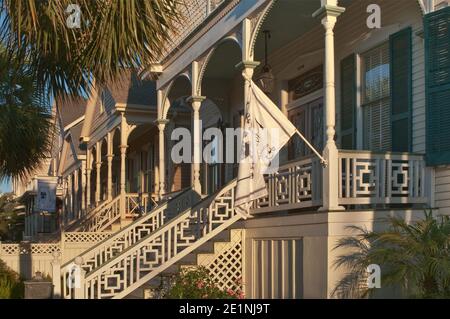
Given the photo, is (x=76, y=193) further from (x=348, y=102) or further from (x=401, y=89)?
(x=401, y=89)

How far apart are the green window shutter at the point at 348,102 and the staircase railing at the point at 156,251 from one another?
2329 mm

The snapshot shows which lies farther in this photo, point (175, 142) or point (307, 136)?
point (175, 142)

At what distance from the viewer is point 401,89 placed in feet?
34.7

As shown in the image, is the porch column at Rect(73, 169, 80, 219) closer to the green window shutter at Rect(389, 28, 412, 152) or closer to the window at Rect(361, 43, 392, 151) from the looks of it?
the window at Rect(361, 43, 392, 151)

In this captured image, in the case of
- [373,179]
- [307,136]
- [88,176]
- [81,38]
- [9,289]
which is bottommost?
[9,289]

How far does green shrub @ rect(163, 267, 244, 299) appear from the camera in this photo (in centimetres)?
1010

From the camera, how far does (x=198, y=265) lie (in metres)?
11.5

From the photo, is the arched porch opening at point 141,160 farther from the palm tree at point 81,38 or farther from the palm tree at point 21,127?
the palm tree at point 81,38

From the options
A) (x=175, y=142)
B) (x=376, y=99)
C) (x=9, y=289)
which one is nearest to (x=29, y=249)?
(x=175, y=142)

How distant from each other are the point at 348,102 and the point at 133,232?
5768mm

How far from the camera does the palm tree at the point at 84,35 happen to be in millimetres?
7367

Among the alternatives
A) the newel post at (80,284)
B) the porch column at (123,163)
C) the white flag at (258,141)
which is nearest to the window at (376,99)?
the white flag at (258,141)

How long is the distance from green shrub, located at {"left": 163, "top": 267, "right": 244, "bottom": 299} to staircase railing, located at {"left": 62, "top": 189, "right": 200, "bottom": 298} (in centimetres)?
255

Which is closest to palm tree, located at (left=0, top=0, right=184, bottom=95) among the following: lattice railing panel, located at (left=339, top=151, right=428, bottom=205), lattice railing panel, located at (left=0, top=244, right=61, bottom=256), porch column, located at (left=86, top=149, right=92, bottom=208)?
lattice railing panel, located at (left=339, top=151, right=428, bottom=205)
